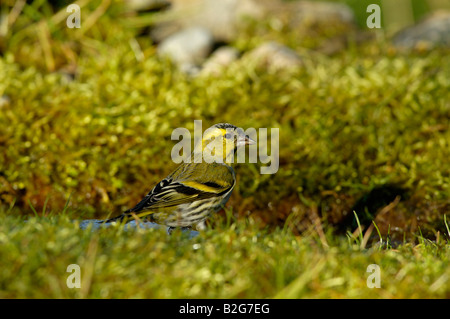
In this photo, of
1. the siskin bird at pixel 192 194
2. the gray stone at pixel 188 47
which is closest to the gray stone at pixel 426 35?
the gray stone at pixel 188 47

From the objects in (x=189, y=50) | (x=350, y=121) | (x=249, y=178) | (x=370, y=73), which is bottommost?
(x=249, y=178)

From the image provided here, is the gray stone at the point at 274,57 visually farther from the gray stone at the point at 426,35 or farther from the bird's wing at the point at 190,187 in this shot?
the bird's wing at the point at 190,187

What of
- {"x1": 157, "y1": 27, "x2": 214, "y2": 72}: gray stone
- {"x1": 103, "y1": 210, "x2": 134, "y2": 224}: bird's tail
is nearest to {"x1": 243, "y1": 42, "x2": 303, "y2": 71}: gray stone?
{"x1": 157, "y1": 27, "x2": 214, "y2": 72}: gray stone

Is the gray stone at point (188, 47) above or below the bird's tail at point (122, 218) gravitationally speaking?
above

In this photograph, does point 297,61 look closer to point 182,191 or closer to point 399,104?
point 399,104

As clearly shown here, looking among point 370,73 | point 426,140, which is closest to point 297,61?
point 370,73

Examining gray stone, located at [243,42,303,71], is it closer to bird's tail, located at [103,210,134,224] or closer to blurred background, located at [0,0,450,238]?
blurred background, located at [0,0,450,238]

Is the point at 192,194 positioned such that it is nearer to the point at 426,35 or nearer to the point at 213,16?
the point at 213,16
